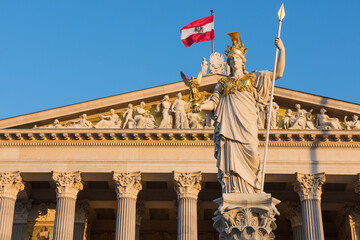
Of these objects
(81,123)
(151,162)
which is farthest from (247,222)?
(81,123)

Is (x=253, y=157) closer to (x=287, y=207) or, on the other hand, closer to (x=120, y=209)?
(x=120, y=209)

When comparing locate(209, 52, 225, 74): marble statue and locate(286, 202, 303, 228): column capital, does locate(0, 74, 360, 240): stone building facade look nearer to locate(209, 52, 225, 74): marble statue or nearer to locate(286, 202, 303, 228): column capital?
locate(286, 202, 303, 228): column capital

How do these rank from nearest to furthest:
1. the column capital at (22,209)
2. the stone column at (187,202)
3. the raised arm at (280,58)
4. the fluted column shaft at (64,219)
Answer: the raised arm at (280,58), the stone column at (187,202), the fluted column shaft at (64,219), the column capital at (22,209)

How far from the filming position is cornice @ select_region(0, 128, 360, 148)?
38.5 meters

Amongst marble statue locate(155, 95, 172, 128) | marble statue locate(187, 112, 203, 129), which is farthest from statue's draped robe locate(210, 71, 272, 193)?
marble statue locate(155, 95, 172, 128)

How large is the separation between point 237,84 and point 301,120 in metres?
28.9

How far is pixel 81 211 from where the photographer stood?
42.0 m

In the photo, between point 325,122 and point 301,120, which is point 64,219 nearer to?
point 301,120

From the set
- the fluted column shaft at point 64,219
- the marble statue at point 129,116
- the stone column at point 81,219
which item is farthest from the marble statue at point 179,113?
the stone column at point 81,219

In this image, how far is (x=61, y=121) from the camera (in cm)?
4075

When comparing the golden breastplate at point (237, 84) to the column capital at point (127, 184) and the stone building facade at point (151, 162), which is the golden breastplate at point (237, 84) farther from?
the column capital at point (127, 184)

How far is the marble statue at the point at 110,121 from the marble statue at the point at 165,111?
2537 millimetres

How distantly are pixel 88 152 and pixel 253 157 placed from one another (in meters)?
29.1

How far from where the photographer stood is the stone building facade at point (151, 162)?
37.8 m
